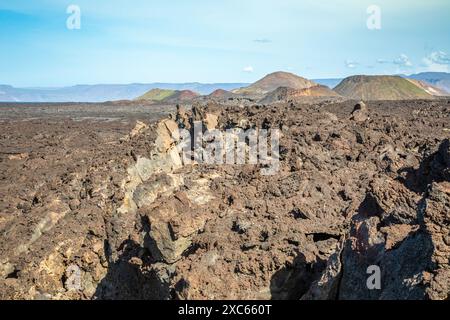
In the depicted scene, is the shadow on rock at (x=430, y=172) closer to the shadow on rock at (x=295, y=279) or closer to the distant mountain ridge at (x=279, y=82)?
the shadow on rock at (x=295, y=279)

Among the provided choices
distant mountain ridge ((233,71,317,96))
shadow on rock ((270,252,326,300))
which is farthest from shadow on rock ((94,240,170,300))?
distant mountain ridge ((233,71,317,96))

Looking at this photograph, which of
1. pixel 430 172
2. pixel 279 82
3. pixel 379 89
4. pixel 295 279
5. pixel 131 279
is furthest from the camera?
pixel 279 82

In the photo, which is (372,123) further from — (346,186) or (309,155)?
(346,186)

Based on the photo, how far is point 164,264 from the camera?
780 centimetres

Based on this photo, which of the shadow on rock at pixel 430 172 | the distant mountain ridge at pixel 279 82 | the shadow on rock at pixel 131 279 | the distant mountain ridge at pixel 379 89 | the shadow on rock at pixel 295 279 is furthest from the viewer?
the distant mountain ridge at pixel 279 82

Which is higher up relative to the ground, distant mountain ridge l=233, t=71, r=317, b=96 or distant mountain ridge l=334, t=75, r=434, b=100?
distant mountain ridge l=233, t=71, r=317, b=96

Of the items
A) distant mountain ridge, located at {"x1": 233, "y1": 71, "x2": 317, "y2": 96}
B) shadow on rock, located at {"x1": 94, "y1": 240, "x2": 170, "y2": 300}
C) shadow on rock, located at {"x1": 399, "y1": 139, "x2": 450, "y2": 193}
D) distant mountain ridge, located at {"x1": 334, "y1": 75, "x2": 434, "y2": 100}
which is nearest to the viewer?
shadow on rock, located at {"x1": 399, "y1": 139, "x2": 450, "y2": 193}

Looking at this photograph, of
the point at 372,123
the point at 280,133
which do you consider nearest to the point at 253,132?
the point at 280,133

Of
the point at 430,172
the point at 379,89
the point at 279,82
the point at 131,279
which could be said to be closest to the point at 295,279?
the point at 430,172

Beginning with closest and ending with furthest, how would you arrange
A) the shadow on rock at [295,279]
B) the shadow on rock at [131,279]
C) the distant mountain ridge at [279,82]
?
the shadow on rock at [295,279]
the shadow on rock at [131,279]
the distant mountain ridge at [279,82]

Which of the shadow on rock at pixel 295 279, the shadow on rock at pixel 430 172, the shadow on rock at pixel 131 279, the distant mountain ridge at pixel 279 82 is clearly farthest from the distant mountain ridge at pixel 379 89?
the shadow on rock at pixel 295 279

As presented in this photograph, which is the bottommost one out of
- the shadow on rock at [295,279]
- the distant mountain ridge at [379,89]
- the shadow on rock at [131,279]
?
the shadow on rock at [131,279]

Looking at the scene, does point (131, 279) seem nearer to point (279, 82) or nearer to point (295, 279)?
point (295, 279)

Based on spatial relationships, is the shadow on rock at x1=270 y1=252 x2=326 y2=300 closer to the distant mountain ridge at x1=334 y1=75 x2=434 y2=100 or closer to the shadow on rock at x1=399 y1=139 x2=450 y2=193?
the shadow on rock at x1=399 y1=139 x2=450 y2=193
